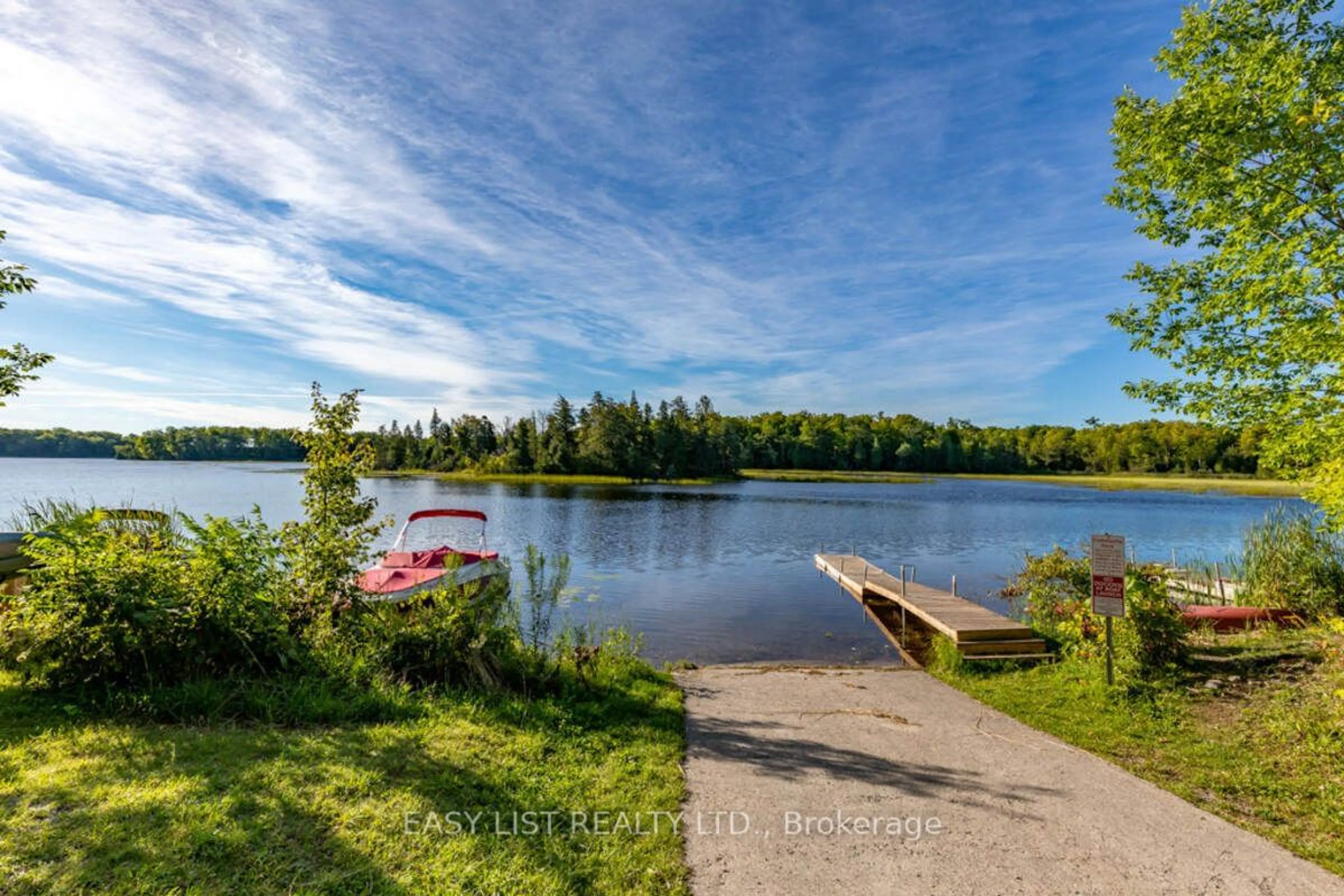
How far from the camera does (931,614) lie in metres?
12.1

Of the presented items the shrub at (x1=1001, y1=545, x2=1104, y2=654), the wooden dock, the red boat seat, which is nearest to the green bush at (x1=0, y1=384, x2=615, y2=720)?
the red boat seat

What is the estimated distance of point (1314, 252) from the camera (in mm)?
6781

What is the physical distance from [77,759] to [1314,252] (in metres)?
12.5

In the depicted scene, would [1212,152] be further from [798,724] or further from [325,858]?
[325,858]

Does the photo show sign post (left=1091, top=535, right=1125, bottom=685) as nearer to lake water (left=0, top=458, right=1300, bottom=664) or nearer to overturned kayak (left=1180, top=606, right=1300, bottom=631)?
lake water (left=0, top=458, right=1300, bottom=664)

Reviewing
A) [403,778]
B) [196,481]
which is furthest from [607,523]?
[196,481]

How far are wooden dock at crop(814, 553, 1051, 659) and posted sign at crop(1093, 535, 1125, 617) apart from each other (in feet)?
9.06

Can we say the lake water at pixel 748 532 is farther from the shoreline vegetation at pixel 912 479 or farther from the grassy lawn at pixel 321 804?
the shoreline vegetation at pixel 912 479

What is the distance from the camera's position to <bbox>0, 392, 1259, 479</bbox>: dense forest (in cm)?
8919

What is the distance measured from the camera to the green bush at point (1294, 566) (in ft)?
38.2

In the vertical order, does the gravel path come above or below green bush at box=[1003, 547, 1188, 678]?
below

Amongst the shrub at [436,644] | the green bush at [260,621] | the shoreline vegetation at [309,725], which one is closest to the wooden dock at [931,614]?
the shoreline vegetation at [309,725]

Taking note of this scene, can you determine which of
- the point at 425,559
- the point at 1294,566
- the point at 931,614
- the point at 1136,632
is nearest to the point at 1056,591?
the point at 931,614

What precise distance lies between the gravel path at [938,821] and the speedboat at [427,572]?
407cm
